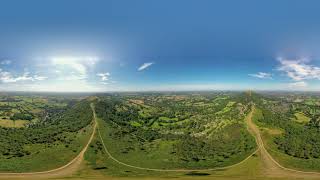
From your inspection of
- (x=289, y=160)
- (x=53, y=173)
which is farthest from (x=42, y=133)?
(x=289, y=160)

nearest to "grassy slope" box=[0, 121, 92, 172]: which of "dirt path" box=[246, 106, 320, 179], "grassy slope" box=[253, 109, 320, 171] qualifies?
"dirt path" box=[246, 106, 320, 179]

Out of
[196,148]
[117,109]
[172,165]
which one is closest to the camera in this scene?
[172,165]

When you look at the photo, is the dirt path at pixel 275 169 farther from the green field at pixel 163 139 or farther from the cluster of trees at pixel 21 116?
the cluster of trees at pixel 21 116

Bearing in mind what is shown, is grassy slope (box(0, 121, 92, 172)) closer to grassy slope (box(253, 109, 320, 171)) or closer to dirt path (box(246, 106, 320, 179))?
dirt path (box(246, 106, 320, 179))

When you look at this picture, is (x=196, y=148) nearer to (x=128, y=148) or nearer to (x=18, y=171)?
(x=128, y=148)

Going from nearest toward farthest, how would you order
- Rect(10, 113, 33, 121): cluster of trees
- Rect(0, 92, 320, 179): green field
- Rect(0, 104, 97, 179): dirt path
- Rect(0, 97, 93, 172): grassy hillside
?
Rect(0, 104, 97, 179): dirt path
Rect(0, 92, 320, 179): green field
Rect(0, 97, 93, 172): grassy hillside
Rect(10, 113, 33, 121): cluster of trees

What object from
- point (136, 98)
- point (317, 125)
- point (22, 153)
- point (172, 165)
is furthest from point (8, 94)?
point (317, 125)

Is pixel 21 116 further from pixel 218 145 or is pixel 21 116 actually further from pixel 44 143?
pixel 218 145

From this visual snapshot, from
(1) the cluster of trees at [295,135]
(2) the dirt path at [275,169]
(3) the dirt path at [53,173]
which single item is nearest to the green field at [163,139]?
(1) the cluster of trees at [295,135]
